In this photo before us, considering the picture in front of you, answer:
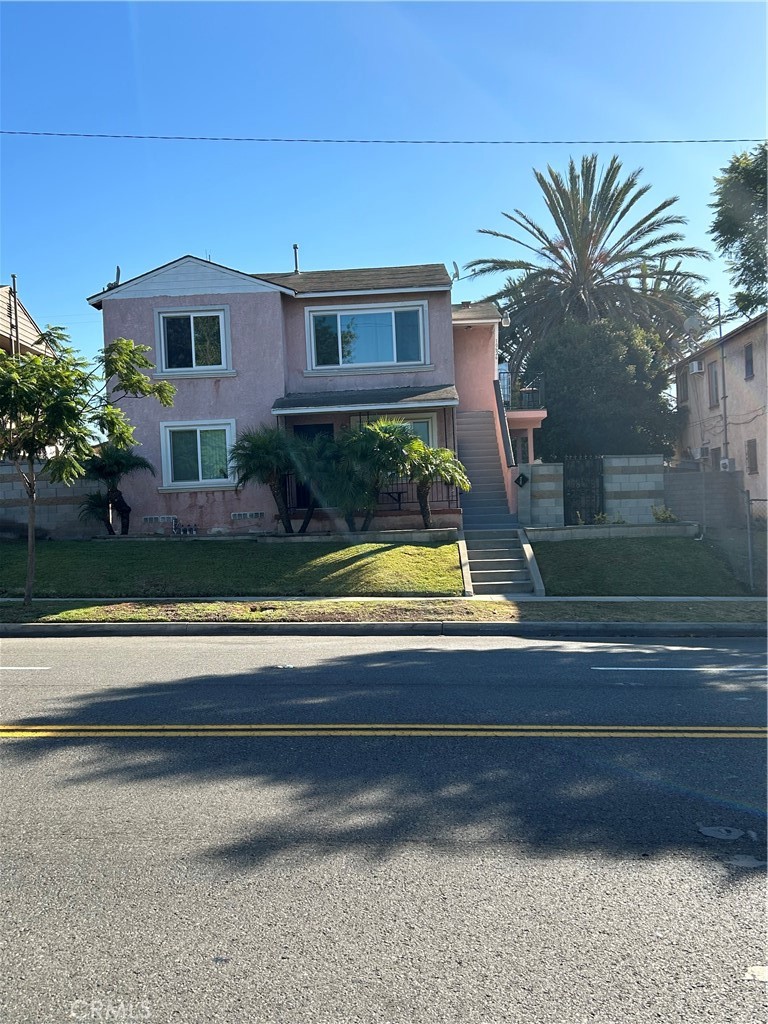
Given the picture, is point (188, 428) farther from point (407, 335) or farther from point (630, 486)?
point (630, 486)

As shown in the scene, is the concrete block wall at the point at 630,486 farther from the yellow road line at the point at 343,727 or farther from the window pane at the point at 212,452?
the yellow road line at the point at 343,727

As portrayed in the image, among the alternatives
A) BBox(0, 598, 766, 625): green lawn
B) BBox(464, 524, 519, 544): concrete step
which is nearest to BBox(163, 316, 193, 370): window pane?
BBox(464, 524, 519, 544): concrete step

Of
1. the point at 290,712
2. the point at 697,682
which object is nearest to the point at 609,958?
the point at 290,712

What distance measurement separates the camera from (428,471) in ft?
64.4

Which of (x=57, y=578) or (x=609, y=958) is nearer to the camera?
(x=609, y=958)

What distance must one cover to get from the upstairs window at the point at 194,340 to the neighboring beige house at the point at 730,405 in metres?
15.3

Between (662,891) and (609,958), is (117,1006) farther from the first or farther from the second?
(662,891)

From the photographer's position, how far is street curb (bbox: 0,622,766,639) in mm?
13227

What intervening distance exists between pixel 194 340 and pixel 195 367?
0.72 m

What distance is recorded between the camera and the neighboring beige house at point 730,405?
2712 cm

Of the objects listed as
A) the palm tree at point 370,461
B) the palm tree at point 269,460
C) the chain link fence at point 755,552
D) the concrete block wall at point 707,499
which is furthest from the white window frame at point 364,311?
the chain link fence at point 755,552

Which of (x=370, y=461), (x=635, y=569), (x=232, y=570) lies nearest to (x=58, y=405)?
(x=232, y=570)

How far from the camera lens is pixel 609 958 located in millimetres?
3531

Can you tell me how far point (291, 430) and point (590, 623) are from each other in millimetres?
12264
